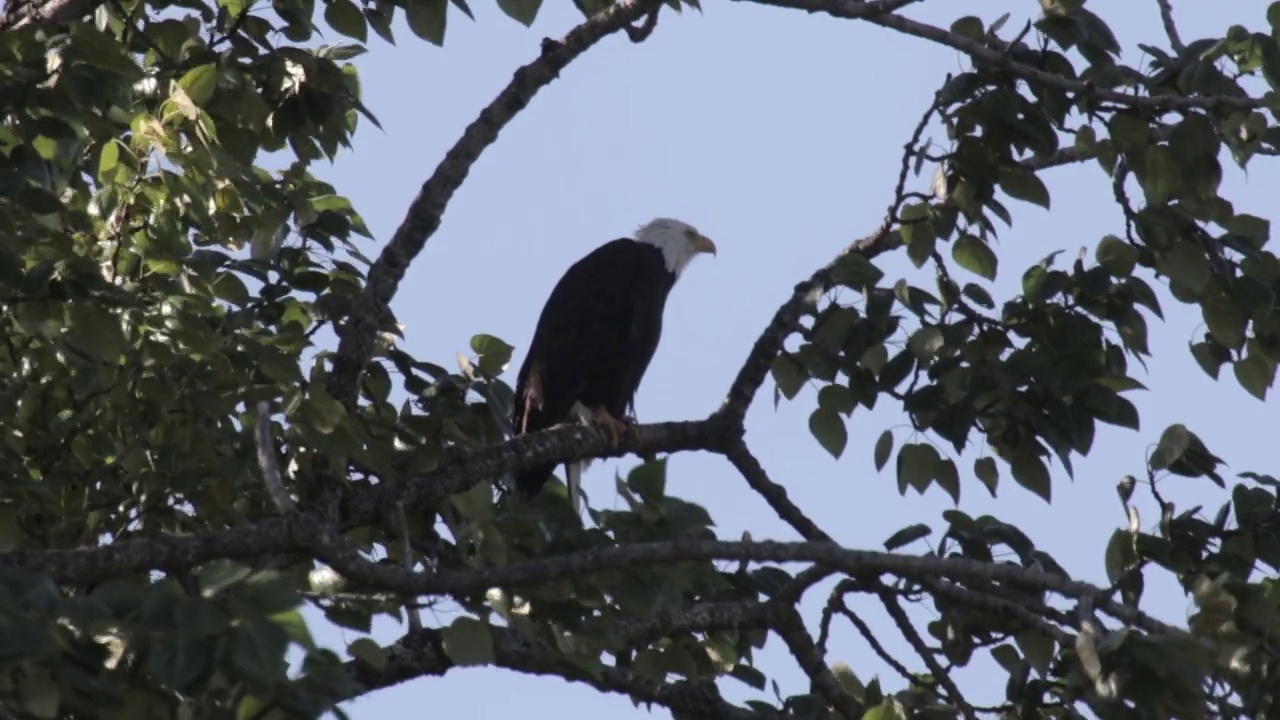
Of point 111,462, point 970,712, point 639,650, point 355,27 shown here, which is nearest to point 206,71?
point 355,27

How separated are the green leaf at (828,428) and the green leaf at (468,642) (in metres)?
1.29

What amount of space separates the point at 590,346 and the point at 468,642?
3.98 metres

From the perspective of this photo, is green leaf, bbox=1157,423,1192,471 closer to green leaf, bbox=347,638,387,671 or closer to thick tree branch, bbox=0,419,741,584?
green leaf, bbox=347,638,387,671

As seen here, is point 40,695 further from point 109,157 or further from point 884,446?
point 884,446

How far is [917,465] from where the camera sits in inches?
141

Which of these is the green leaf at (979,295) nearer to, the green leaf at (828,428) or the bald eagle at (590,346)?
the green leaf at (828,428)

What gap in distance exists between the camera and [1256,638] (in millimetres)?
2789

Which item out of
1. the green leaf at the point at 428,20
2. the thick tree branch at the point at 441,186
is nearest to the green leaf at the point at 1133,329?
the thick tree branch at the point at 441,186

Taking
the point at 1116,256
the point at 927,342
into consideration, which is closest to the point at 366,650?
the point at 927,342

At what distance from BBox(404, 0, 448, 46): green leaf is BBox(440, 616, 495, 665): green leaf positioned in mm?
1261

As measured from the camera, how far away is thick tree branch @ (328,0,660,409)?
365 centimetres

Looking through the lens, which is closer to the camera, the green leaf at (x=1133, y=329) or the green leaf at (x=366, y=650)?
the green leaf at (x=366, y=650)

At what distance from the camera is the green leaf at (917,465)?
357cm

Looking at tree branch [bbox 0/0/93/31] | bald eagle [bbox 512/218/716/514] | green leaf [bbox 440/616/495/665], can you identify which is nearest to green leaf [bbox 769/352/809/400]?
green leaf [bbox 440/616/495/665]
